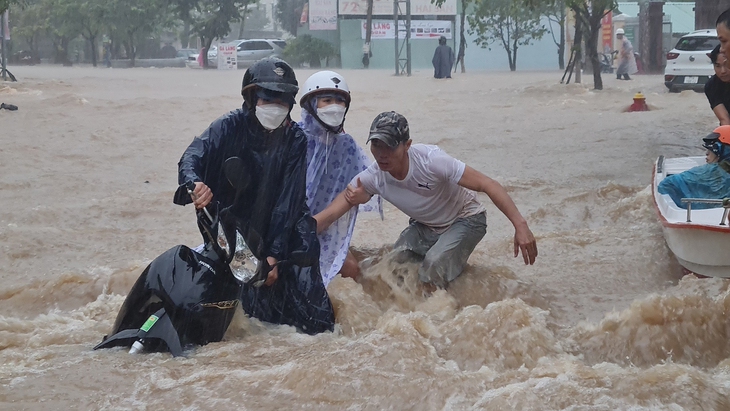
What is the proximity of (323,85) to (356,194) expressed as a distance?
0.65m

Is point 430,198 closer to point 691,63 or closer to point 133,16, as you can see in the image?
point 691,63

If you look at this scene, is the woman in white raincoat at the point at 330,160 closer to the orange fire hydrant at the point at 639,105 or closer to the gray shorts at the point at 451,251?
the gray shorts at the point at 451,251

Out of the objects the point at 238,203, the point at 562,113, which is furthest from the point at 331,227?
the point at 562,113

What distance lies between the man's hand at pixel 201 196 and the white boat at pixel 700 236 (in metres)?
2.78

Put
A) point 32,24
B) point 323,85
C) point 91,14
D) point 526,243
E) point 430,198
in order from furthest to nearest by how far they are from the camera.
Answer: point 32,24 → point 91,14 → point 430,198 → point 323,85 → point 526,243

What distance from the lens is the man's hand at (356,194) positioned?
5.06 metres

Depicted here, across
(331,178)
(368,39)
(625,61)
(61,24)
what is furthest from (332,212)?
(61,24)

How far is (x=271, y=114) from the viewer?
410 centimetres

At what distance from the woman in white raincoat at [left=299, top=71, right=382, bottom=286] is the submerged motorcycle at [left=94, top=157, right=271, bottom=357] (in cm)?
125

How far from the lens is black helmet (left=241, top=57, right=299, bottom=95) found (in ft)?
13.3

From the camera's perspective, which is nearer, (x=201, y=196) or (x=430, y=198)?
(x=201, y=196)

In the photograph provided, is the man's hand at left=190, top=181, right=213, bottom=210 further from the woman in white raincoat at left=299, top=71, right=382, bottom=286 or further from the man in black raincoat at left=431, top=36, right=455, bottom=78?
the man in black raincoat at left=431, top=36, right=455, bottom=78

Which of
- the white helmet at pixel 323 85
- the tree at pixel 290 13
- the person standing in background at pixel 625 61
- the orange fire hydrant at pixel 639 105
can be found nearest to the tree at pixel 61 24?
the tree at pixel 290 13

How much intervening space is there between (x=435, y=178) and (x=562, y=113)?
11985mm
